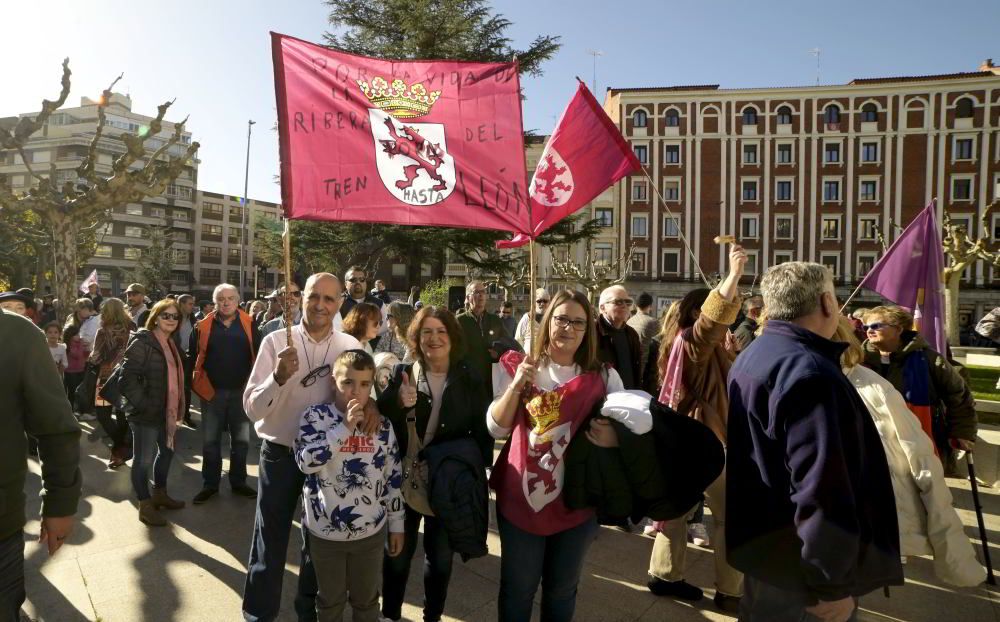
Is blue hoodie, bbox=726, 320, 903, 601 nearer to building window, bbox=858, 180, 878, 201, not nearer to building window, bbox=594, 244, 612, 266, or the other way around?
building window, bbox=594, 244, 612, 266

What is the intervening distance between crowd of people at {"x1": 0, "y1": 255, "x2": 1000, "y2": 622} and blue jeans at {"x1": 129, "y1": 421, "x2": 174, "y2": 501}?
7.20ft

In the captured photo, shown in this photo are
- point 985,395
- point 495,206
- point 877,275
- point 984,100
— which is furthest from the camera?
point 984,100

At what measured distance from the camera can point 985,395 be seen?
33.5 feet

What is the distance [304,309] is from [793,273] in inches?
94.4

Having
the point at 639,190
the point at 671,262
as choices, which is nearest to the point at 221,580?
the point at 671,262

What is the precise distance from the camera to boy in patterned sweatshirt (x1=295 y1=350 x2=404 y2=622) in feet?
9.04

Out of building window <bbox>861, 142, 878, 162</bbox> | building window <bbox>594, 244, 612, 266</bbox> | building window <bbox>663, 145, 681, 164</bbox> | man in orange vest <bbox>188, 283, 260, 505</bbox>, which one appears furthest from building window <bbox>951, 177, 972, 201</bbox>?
man in orange vest <bbox>188, 283, 260, 505</bbox>

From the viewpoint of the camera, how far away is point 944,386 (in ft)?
14.2

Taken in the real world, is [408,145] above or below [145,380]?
above

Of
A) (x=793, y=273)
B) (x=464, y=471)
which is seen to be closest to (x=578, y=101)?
(x=793, y=273)

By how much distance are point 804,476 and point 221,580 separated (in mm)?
3456

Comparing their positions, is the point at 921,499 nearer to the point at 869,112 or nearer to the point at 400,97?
the point at 400,97

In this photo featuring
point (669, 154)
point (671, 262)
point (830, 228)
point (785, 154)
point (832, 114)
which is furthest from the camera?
point (669, 154)

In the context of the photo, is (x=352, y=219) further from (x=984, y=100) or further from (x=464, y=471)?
(x=984, y=100)
